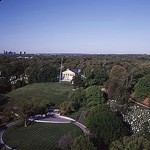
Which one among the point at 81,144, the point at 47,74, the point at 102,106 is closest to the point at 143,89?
the point at 102,106

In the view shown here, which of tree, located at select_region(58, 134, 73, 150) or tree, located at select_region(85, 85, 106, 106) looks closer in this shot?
tree, located at select_region(58, 134, 73, 150)

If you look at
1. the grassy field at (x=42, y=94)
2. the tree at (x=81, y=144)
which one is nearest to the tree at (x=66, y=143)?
the tree at (x=81, y=144)

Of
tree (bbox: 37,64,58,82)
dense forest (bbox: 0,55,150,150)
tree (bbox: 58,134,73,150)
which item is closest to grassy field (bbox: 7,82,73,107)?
dense forest (bbox: 0,55,150,150)

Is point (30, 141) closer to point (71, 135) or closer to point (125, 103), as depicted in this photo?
point (71, 135)

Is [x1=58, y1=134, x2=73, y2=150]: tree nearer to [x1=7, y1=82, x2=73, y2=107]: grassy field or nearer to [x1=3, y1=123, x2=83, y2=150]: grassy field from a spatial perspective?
[x1=3, y1=123, x2=83, y2=150]: grassy field

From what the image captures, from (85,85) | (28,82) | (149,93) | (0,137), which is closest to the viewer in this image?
(0,137)

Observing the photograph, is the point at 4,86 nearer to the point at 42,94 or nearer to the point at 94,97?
the point at 42,94

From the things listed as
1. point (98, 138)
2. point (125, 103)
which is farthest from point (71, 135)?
point (125, 103)

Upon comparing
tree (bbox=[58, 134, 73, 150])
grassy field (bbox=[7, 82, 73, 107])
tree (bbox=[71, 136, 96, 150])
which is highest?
tree (bbox=[71, 136, 96, 150])
